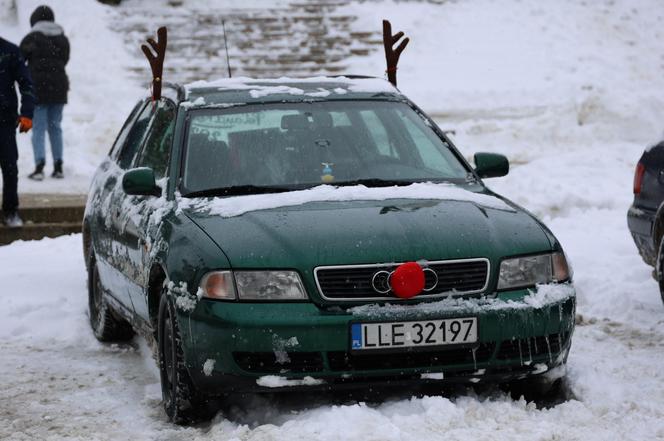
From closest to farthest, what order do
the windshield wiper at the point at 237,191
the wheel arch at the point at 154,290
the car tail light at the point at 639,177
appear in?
1. the wheel arch at the point at 154,290
2. the windshield wiper at the point at 237,191
3. the car tail light at the point at 639,177

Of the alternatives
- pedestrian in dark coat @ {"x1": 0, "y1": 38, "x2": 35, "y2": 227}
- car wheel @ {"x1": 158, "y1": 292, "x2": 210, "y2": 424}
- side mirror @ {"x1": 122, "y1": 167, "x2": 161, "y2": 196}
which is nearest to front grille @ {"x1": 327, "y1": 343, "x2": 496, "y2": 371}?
car wheel @ {"x1": 158, "y1": 292, "x2": 210, "y2": 424}

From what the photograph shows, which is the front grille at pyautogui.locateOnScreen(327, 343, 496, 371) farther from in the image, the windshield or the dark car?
the dark car

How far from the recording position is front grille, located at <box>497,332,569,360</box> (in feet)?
17.7

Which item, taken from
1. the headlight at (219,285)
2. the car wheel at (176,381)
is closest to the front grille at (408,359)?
the headlight at (219,285)

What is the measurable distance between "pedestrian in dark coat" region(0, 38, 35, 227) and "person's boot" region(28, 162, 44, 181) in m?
2.87

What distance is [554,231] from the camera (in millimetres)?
11500

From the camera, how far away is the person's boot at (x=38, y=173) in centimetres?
1505

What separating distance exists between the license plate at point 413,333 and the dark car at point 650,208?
2.85 meters

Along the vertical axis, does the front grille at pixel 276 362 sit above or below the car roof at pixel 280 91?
below

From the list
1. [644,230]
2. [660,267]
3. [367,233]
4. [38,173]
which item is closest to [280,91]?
[367,233]

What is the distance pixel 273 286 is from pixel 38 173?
10.4 metres

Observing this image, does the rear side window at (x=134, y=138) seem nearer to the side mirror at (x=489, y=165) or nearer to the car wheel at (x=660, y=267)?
the side mirror at (x=489, y=165)

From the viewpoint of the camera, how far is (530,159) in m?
16.9

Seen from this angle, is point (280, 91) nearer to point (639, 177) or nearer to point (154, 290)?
point (154, 290)
